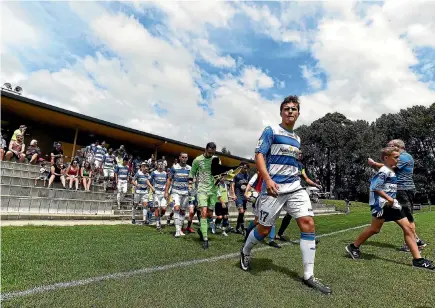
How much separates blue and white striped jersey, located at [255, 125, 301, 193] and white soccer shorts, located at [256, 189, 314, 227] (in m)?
0.10

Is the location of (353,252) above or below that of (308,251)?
below

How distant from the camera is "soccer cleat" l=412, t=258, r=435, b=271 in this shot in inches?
187

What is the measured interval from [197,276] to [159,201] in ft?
20.5

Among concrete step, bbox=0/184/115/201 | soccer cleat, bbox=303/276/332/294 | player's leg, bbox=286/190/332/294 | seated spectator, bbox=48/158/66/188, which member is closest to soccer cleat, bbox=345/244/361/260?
player's leg, bbox=286/190/332/294

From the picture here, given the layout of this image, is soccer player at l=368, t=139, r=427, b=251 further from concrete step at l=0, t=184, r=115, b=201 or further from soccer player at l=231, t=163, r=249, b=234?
concrete step at l=0, t=184, r=115, b=201

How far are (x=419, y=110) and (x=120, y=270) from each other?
63340mm

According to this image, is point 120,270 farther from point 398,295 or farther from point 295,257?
→ point 398,295

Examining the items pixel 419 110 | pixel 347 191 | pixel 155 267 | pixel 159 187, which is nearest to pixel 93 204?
pixel 159 187

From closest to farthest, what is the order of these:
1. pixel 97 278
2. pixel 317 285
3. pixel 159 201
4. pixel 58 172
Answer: pixel 317 285 → pixel 97 278 → pixel 159 201 → pixel 58 172

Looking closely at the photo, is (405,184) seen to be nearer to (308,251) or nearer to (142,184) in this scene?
(308,251)

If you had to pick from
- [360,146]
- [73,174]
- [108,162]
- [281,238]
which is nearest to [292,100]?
[281,238]

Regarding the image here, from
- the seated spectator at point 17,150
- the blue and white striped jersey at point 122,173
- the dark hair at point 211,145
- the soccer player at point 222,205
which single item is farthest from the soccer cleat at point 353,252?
the seated spectator at point 17,150

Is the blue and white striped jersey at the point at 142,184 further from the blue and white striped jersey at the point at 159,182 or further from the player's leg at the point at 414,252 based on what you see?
the player's leg at the point at 414,252

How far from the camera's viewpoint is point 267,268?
4.57 metres
